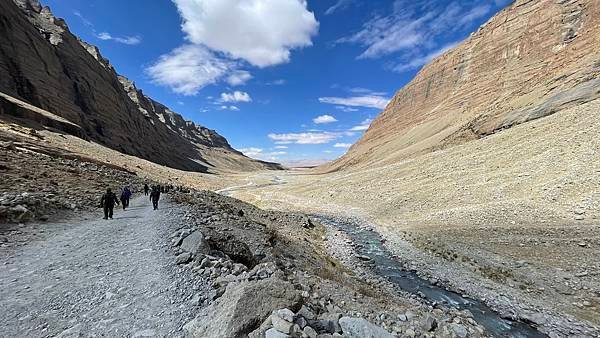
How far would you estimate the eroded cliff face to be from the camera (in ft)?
171

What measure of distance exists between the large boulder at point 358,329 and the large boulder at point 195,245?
4.65 meters

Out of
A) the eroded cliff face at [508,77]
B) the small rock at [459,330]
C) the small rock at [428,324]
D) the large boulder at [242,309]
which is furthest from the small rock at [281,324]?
the eroded cliff face at [508,77]

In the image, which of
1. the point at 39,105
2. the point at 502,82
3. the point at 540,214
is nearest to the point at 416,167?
the point at 540,214

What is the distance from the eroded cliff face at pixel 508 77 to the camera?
171 ft

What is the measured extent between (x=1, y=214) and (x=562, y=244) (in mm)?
30373

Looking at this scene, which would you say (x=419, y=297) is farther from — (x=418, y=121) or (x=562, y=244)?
(x=418, y=121)

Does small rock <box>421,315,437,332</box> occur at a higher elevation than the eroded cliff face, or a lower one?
lower

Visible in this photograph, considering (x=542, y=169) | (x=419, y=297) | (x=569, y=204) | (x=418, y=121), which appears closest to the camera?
(x=419, y=297)

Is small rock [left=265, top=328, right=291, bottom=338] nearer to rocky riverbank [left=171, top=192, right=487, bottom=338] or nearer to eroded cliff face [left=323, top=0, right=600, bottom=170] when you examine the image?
rocky riverbank [left=171, top=192, right=487, bottom=338]

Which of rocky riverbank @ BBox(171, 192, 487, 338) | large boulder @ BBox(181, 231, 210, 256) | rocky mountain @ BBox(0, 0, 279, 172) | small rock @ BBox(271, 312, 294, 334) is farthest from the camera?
rocky mountain @ BBox(0, 0, 279, 172)

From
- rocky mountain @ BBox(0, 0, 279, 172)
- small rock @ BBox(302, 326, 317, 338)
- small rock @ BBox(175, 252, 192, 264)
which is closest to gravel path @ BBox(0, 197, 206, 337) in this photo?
small rock @ BBox(175, 252, 192, 264)

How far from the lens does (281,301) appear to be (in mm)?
6414

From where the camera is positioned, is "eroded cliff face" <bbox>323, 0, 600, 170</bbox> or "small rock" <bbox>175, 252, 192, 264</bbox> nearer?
"small rock" <bbox>175, 252, 192, 264</bbox>

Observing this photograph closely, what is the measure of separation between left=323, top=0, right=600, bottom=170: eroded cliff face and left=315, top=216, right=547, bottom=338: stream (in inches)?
1576
